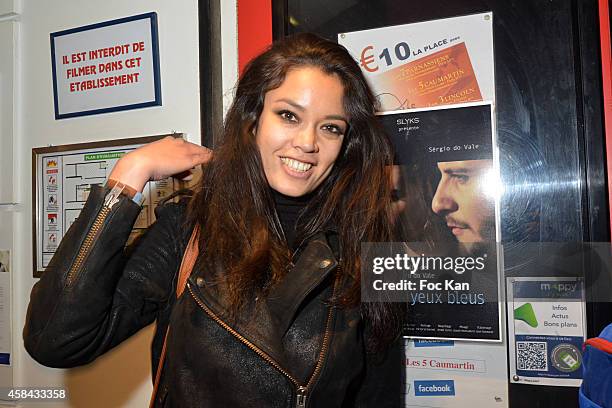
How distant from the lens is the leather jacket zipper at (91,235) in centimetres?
75

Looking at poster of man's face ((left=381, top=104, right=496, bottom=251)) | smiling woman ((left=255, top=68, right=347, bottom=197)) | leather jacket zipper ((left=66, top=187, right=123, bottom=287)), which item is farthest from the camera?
poster of man's face ((left=381, top=104, right=496, bottom=251))

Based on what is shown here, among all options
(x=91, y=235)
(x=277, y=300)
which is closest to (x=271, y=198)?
(x=277, y=300)

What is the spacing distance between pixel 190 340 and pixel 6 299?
24.5 inches

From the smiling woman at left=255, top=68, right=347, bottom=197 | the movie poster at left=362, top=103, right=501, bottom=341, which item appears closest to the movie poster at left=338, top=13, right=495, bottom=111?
the movie poster at left=362, top=103, right=501, bottom=341

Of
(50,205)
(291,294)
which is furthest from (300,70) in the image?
(50,205)

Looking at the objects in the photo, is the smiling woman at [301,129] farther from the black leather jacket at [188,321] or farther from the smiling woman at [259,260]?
the black leather jacket at [188,321]

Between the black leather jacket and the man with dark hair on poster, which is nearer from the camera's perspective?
the black leather jacket

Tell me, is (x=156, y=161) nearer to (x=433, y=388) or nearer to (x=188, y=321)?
(x=188, y=321)

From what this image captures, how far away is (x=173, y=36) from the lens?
120 cm

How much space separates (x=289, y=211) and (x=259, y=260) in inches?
4.6

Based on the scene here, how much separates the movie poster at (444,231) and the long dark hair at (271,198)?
4 cm

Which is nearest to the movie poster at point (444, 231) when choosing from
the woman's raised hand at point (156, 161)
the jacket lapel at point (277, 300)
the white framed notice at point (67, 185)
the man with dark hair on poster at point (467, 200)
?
the man with dark hair on poster at point (467, 200)

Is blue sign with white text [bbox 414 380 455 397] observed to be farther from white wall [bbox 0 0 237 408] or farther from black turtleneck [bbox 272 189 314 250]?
white wall [bbox 0 0 237 408]

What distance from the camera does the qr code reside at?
36.9 inches
